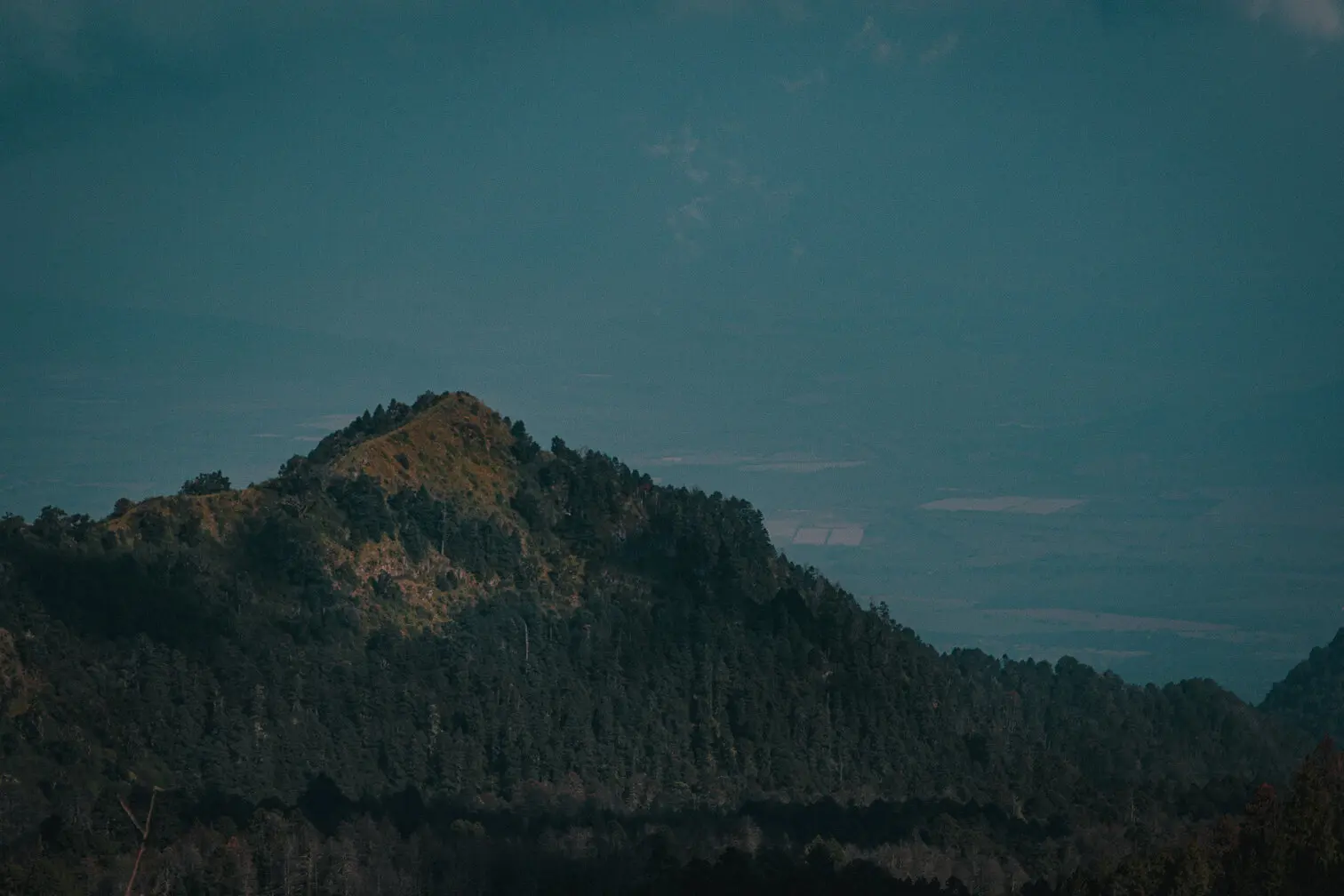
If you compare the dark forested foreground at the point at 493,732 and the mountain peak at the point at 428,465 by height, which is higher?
the mountain peak at the point at 428,465

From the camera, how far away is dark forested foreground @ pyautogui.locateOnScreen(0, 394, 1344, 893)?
358 feet

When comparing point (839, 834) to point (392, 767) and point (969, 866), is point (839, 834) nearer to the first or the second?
point (969, 866)

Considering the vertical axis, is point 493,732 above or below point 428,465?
Answer: below

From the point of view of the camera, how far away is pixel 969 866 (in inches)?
4825

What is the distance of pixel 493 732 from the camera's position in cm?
16062

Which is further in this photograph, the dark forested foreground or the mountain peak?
the mountain peak

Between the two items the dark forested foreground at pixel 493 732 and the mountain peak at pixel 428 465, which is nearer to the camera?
the dark forested foreground at pixel 493 732

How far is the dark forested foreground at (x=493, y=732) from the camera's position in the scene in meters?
109

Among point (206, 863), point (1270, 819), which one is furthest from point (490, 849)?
point (1270, 819)

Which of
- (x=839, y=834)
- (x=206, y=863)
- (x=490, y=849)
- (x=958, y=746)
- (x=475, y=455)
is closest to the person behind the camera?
(x=206, y=863)

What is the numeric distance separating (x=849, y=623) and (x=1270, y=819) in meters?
95.6

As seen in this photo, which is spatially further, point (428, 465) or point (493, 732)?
point (428, 465)

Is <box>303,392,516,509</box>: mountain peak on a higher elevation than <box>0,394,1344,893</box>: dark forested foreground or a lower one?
higher

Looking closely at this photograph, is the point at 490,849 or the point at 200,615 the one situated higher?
the point at 200,615
